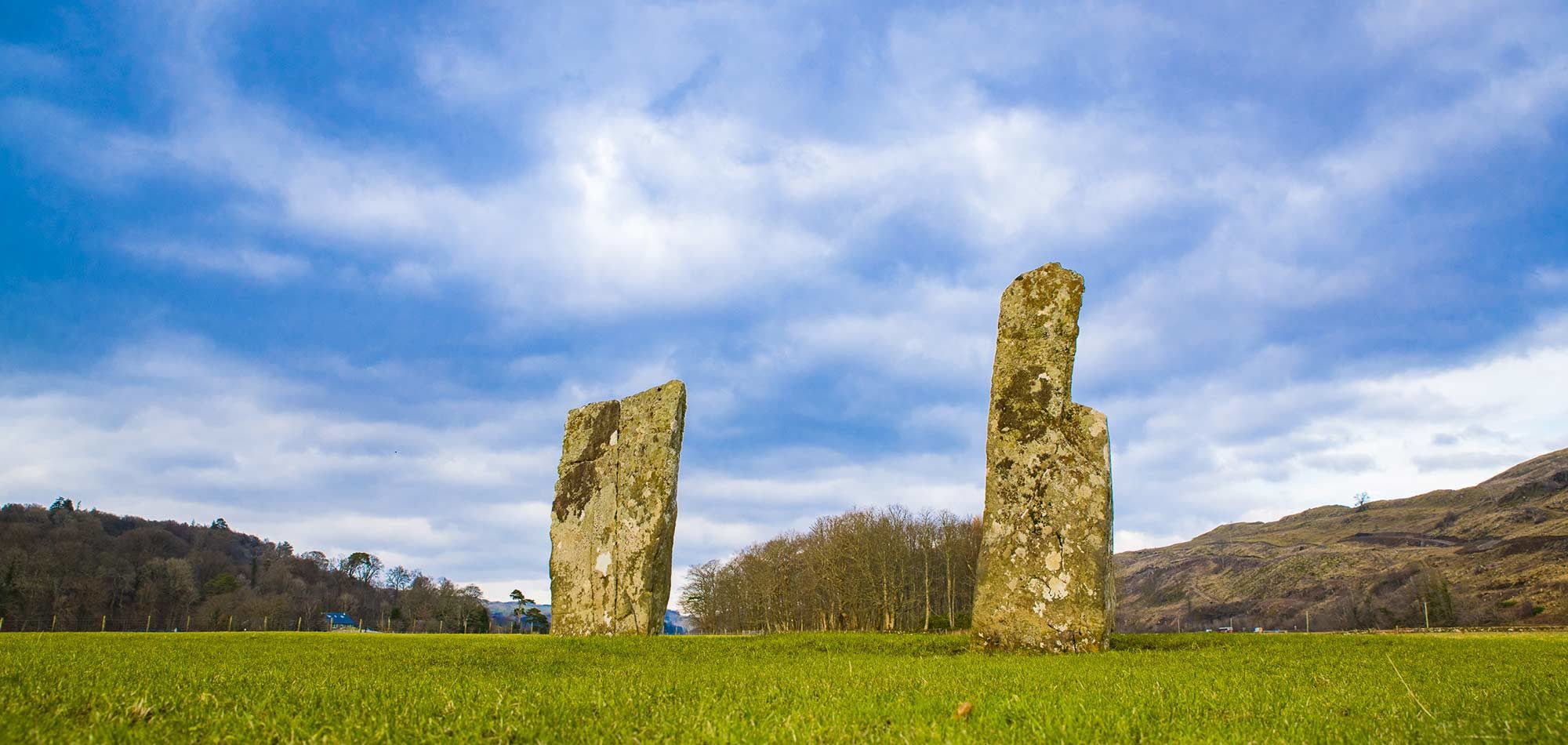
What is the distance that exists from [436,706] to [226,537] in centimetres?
13649

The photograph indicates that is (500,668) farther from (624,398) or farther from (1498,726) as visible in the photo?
(624,398)

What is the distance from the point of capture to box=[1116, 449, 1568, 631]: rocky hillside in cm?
7875

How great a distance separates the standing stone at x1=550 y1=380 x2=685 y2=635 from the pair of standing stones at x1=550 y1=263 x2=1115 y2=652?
41 millimetres

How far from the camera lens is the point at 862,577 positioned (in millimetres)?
59594

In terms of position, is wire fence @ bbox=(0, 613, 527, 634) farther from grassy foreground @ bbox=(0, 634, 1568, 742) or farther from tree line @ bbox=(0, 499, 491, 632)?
grassy foreground @ bbox=(0, 634, 1568, 742)

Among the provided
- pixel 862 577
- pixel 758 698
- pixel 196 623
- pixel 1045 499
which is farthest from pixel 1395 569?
pixel 196 623

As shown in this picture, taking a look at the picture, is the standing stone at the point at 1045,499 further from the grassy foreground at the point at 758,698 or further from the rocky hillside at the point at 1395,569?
the rocky hillside at the point at 1395,569

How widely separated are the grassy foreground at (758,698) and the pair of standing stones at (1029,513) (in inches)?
102

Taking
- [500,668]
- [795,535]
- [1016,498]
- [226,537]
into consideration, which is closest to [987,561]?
[1016,498]

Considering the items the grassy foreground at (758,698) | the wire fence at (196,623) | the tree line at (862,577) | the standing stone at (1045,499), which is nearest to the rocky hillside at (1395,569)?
the tree line at (862,577)

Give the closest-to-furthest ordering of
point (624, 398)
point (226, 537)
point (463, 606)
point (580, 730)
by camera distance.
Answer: point (580, 730), point (624, 398), point (463, 606), point (226, 537)

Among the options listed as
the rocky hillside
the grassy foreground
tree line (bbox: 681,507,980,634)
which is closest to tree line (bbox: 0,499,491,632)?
tree line (bbox: 681,507,980,634)

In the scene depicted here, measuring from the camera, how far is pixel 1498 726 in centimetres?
486

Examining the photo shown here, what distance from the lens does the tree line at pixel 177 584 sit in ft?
241
